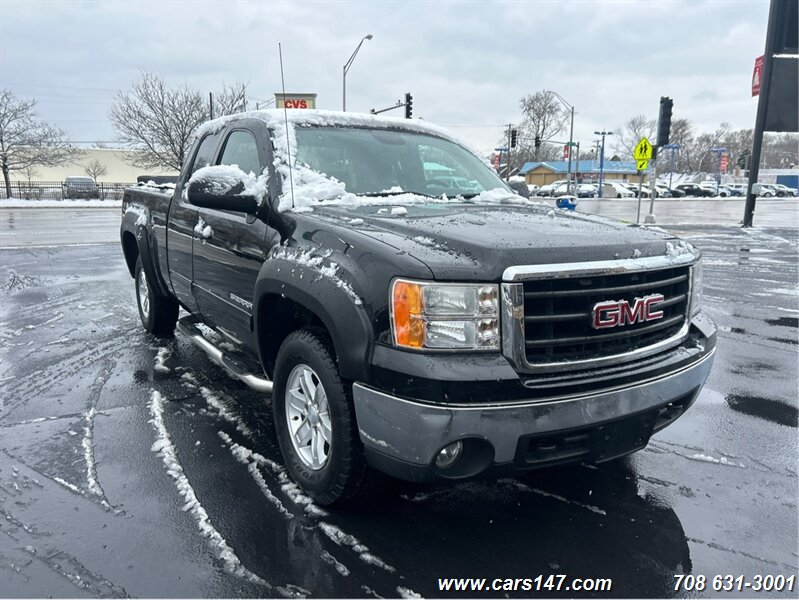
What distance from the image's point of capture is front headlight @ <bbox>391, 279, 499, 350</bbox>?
235cm

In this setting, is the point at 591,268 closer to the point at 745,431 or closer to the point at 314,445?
the point at 314,445

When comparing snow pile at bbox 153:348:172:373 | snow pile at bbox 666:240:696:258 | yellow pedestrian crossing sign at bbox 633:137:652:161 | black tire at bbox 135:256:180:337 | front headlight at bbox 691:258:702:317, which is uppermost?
yellow pedestrian crossing sign at bbox 633:137:652:161

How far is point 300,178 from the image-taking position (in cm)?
347

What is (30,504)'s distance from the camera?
2969 mm

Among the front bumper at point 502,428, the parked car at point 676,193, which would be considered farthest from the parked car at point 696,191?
the front bumper at point 502,428

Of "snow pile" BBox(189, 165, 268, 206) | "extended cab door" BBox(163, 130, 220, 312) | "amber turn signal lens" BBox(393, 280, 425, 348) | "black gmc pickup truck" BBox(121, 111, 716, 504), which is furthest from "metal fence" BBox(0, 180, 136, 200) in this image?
"amber turn signal lens" BBox(393, 280, 425, 348)

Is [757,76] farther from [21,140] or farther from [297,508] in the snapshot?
[21,140]

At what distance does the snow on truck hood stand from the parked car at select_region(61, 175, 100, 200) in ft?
151

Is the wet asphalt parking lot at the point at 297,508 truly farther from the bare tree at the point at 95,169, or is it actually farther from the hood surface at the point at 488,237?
the bare tree at the point at 95,169

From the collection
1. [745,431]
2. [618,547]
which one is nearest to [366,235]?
[618,547]

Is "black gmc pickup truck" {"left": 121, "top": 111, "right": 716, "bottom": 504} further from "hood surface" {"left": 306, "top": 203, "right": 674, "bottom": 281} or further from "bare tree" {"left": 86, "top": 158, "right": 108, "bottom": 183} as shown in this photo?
"bare tree" {"left": 86, "top": 158, "right": 108, "bottom": 183}

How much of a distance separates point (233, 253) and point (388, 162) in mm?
1142

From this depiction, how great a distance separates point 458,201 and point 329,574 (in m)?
2.26

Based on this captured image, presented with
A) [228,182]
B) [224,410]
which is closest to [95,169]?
[224,410]
